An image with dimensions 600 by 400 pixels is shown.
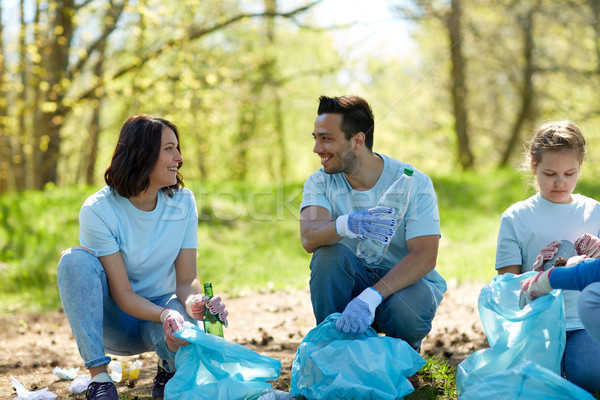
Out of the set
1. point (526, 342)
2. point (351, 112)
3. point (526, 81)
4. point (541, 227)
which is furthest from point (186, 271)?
point (526, 81)

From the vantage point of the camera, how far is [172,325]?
2586 mm

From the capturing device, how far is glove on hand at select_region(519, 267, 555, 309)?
2365 millimetres

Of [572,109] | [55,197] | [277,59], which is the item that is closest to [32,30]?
[55,197]

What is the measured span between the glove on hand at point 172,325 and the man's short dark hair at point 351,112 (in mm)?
1310

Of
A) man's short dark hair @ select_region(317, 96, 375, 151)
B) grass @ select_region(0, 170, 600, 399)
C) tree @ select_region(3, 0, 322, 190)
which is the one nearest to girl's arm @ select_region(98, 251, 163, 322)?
man's short dark hair @ select_region(317, 96, 375, 151)

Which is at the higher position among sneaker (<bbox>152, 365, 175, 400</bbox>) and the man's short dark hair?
the man's short dark hair

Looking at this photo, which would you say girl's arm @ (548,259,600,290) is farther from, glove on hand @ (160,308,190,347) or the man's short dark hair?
glove on hand @ (160,308,190,347)

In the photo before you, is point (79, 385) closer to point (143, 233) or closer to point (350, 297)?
point (143, 233)

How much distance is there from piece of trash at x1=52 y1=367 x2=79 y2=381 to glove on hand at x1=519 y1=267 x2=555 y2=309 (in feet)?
7.88

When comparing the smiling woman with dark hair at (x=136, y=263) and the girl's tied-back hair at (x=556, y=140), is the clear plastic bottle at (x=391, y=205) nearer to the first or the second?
the girl's tied-back hair at (x=556, y=140)

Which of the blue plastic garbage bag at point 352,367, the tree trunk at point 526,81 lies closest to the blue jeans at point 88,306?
the blue plastic garbage bag at point 352,367

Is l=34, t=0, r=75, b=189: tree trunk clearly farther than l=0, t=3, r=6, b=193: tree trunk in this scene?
No

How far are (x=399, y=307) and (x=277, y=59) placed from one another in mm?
13757

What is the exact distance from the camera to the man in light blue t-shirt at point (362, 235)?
277cm
